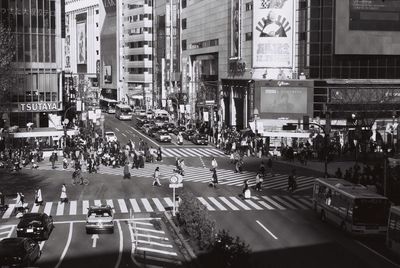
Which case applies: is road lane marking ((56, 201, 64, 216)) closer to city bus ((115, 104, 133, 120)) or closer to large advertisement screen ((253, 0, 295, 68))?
large advertisement screen ((253, 0, 295, 68))

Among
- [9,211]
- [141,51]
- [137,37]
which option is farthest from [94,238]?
[137,37]

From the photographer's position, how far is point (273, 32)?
8881 centimetres

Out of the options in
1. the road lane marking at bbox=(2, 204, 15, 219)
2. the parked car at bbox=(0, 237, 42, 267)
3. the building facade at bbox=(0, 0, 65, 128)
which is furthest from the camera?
the building facade at bbox=(0, 0, 65, 128)

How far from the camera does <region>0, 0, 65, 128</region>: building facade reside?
291ft

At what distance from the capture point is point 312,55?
8944cm

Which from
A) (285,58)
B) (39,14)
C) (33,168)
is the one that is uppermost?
(39,14)

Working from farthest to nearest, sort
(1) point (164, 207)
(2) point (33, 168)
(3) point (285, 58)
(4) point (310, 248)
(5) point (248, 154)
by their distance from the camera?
(3) point (285, 58) → (5) point (248, 154) → (2) point (33, 168) → (1) point (164, 207) → (4) point (310, 248)

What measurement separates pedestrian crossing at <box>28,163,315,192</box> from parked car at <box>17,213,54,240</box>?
877 inches

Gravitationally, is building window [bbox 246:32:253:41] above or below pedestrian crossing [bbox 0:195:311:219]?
above

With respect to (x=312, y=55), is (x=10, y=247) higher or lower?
lower

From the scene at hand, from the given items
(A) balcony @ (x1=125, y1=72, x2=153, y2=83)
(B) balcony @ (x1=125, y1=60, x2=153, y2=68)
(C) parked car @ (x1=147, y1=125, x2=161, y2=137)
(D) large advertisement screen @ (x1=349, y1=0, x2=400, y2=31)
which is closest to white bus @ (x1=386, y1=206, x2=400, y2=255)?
(D) large advertisement screen @ (x1=349, y1=0, x2=400, y2=31)

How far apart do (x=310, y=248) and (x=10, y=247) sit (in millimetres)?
13849

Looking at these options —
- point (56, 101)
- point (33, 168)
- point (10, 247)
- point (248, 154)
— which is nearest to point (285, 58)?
point (248, 154)

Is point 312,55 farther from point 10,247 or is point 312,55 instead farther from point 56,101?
point 10,247
